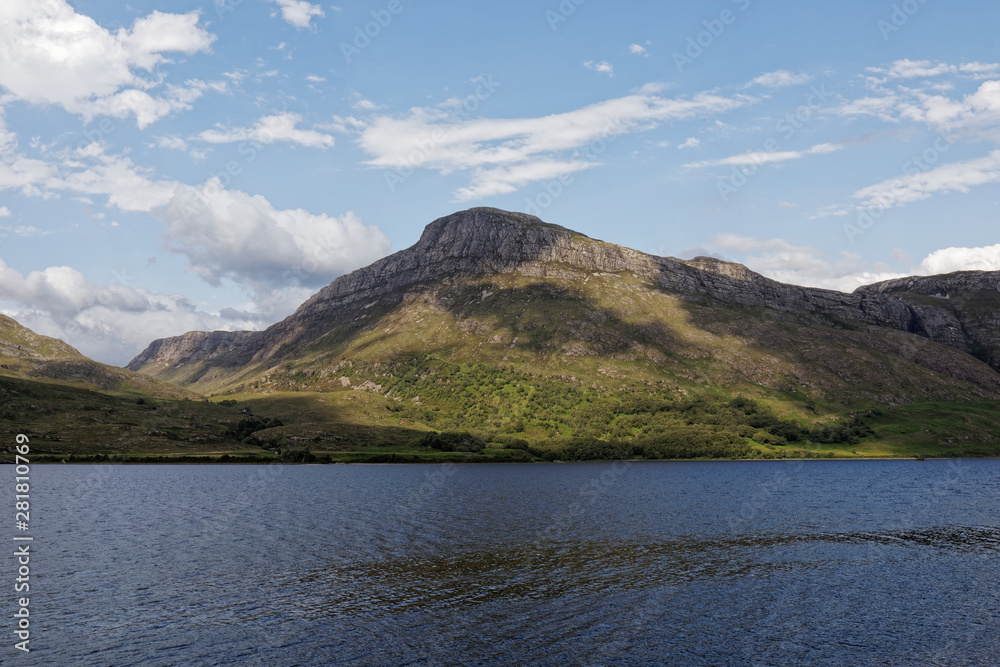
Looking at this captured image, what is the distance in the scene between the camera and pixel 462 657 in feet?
141

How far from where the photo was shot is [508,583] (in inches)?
2479

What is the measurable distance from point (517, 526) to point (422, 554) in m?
25.8

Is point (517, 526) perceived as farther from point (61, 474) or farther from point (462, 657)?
point (61, 474)

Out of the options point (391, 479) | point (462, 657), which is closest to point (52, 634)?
point (462, 657)

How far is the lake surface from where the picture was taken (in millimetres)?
44906

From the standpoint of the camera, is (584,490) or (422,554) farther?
(584,490)

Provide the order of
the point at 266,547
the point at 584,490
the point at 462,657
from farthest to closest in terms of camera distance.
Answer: the point at 584,490
the point at 266,547
the point at 462,657

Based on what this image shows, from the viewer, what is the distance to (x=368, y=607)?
178ft

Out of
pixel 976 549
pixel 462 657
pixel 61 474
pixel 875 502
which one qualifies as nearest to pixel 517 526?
pixel 462 657

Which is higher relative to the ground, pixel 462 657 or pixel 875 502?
pixel 462 657

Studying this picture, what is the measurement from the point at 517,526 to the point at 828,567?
44.8 meters

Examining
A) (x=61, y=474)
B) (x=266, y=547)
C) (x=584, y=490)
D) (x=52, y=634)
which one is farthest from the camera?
(x=61, y=474)

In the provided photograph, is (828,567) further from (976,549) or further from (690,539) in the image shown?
(976,549)

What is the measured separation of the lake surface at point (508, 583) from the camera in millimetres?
44906
